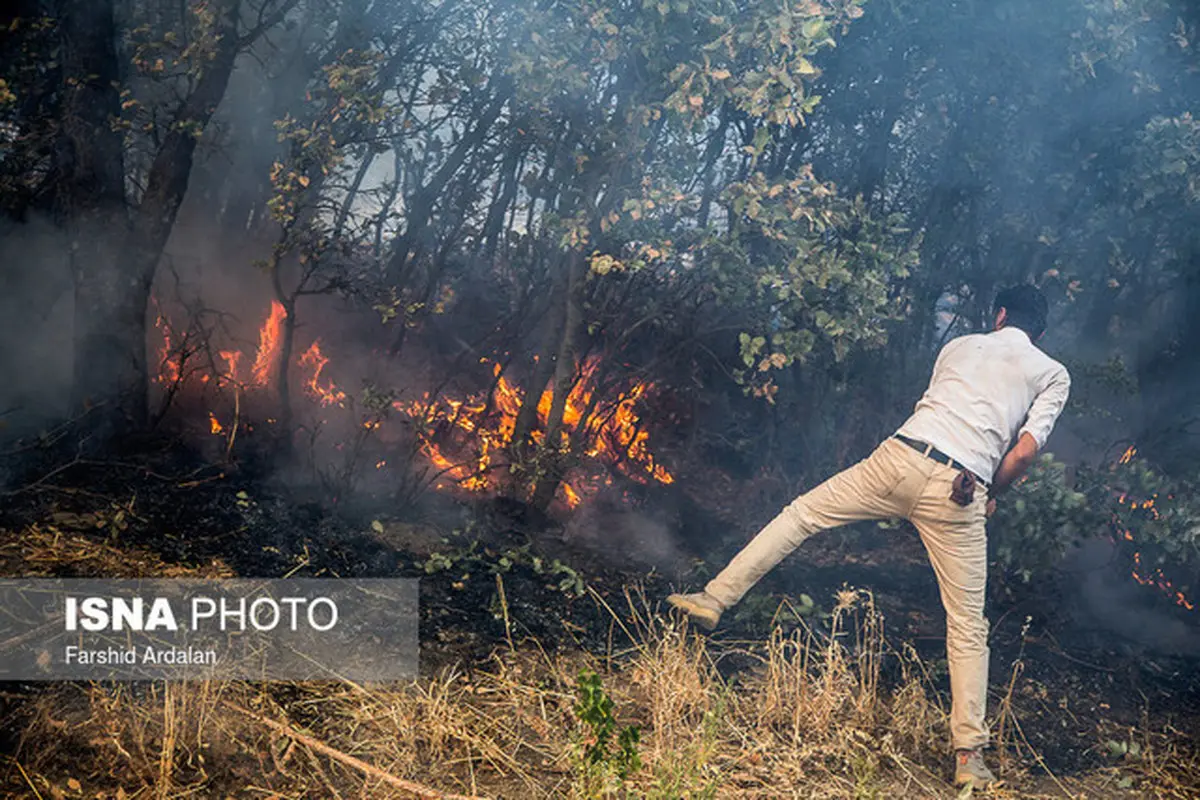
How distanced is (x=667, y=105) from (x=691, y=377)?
2999mm

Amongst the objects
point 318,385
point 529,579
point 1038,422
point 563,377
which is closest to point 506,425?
point 563,377

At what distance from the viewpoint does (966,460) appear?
15.0 ft

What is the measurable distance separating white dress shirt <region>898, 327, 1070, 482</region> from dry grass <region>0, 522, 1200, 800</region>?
46.9 inches

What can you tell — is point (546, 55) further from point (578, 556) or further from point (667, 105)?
point (578, 556)

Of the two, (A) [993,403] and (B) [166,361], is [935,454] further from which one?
(B) [166,361]

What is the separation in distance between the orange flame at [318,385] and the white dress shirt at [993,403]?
4.68 metres

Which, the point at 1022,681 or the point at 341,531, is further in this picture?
the point at 341,531

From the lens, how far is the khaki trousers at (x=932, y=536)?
4.38 m

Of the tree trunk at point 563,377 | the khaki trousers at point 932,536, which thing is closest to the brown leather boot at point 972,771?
the khaki trousers at point 932,536

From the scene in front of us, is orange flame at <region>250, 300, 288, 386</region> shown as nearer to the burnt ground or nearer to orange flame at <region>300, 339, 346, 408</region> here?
orange flame at <region>300, 339, 346, 408</region>

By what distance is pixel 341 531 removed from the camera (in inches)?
237

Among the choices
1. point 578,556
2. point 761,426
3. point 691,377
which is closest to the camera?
point 578,556

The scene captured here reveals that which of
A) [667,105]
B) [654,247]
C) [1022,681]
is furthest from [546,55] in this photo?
[1022,681]

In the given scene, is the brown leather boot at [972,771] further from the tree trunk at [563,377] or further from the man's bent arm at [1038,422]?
the tree trunk at [563,377]
